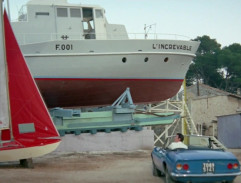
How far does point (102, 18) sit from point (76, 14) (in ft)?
4.92

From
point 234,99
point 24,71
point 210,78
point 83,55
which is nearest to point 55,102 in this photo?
point 83,55

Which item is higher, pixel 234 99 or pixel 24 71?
pixel 24 71

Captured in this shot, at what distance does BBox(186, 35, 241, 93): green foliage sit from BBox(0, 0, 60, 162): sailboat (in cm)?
6326

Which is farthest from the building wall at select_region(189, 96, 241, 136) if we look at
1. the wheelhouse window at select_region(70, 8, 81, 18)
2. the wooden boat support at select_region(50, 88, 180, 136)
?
the wooden boat support at select_region(50, 88, 180, 136)

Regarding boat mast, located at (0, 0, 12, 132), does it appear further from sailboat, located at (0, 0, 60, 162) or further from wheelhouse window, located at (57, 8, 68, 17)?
wheelhouse window, located at (57, 8, 68, 17)

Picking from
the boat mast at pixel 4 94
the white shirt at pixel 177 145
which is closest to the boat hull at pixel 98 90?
the boat mast at pixel 4 94

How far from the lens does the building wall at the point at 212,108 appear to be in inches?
1799

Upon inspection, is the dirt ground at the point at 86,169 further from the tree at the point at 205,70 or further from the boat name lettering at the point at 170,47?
the tree at the point at 205,70

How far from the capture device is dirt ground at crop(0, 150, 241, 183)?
10.9 meters

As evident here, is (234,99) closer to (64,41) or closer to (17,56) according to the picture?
(64,41)

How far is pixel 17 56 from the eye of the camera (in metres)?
13.9

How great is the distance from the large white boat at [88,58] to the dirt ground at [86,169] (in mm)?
4616

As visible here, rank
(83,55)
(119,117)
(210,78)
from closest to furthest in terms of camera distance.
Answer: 1. (119,117)
2. (83,55)
3. (210,78)

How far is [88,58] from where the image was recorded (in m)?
20.9
